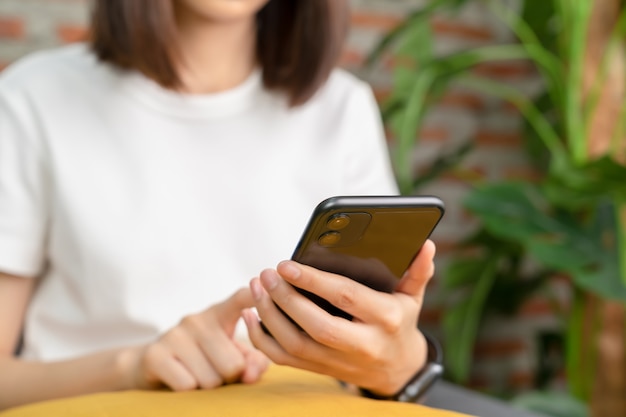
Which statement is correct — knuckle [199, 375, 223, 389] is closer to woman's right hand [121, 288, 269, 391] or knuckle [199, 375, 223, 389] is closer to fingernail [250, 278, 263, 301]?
woman's right hand [121, 288, 269, 391]

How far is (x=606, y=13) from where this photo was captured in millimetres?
1438

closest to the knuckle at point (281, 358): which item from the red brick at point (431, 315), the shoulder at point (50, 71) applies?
the shoulder at point (50, 71)

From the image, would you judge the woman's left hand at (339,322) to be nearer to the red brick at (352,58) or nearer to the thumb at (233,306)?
the thumb at (233,306)

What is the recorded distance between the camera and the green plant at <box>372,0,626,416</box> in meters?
1.23

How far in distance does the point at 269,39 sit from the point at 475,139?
1064 millimetres

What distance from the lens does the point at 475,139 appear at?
6.57ft

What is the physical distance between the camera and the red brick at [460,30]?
1931 mm

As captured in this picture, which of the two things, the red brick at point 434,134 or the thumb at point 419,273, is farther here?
the red brick at point 434,134

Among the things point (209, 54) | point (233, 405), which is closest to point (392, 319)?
point (233, 405)

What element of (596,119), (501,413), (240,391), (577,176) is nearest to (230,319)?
(240,391)

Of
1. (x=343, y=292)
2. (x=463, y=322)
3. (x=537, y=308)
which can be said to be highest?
(x=343, y=292)

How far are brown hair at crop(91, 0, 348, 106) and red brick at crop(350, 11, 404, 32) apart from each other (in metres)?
0.76

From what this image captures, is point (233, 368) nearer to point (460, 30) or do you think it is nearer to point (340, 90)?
point (340, 90)

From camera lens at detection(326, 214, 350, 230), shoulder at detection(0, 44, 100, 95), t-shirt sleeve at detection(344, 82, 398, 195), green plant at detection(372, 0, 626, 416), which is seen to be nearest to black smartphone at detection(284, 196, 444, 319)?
camera lens at detection(326, 214, 350, 230)
